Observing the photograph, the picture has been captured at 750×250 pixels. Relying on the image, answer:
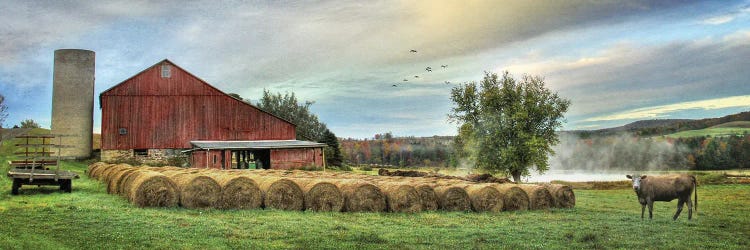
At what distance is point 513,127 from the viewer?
1574 inches

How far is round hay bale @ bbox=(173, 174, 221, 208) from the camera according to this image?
1616 cm

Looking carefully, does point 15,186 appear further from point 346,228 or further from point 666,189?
point 666,189

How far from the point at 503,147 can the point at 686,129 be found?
1493 inches

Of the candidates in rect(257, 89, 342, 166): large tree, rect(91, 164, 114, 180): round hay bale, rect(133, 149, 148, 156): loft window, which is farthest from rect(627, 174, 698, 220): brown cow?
rect(257, 89, 342, 166): large tree

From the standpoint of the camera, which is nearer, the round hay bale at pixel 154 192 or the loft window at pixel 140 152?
the round hay bale at pixel 154 192

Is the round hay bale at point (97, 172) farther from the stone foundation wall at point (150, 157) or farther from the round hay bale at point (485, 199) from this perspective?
the round hay bale at point (485, 199)

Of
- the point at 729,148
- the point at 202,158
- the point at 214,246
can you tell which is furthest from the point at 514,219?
the point at 729,148

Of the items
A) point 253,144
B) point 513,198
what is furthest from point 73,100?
point 513,198

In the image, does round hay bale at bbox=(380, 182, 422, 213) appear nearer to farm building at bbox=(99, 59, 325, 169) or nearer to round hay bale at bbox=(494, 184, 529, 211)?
round hay bale at bbox=(494, 184, 529, 211)

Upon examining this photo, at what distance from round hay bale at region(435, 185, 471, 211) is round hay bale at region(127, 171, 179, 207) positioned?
26.2ft

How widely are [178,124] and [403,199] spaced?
3212 centimetres

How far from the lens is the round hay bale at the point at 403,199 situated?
16391mm

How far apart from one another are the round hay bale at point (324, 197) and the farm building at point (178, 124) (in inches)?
994

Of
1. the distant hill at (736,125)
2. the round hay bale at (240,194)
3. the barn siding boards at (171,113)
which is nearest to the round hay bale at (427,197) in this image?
the round hay bale at (240,194)
